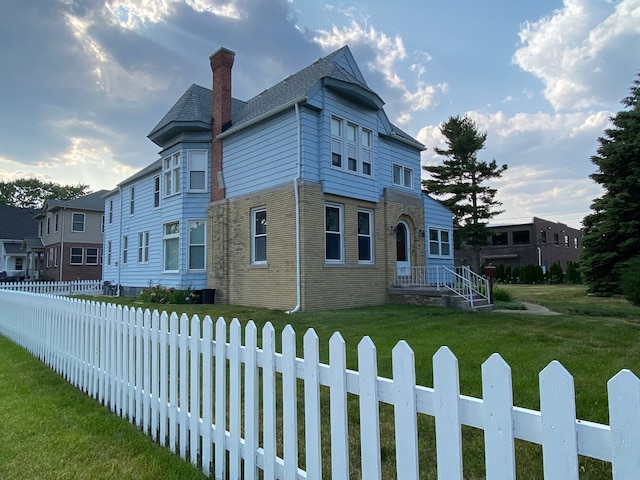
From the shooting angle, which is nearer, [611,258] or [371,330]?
[371,330]

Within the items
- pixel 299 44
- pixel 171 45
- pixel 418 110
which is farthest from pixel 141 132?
pixel 418 110

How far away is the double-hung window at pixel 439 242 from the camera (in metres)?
17.5

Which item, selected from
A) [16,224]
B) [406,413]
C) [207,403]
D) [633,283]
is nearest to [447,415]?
[406,413]

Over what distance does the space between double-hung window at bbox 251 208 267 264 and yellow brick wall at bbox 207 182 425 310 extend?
0.17 metres

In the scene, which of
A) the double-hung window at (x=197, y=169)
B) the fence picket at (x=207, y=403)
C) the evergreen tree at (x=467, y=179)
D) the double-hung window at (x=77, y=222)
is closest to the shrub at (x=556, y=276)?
the evergreen tree at (x=467, y=179)

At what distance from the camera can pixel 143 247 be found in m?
19.8

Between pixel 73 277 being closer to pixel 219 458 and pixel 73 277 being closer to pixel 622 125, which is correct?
pixel 219 458

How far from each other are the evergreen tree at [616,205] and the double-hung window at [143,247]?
21164mm

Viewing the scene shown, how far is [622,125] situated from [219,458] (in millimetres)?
23305

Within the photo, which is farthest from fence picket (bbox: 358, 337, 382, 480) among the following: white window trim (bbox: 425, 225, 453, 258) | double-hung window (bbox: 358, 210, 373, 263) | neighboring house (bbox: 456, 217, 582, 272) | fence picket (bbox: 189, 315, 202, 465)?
neighboring house (bbox: 456, 217, 582, 272)

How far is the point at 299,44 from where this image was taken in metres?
16.7

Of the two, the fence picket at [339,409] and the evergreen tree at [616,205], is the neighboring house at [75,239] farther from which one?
the fence picket at [339,409]

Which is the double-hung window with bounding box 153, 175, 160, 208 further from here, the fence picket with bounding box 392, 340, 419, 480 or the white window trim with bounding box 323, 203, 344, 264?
the fence picket with bounding box 392, 340, 419, 480

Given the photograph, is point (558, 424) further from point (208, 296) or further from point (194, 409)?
point (208, 296)
